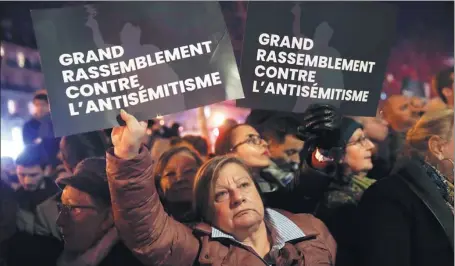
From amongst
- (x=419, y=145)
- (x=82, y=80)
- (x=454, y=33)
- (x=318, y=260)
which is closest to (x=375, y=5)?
(x=454, y=33)

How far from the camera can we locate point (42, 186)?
238 centimetres

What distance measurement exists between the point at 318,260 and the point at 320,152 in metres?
0.41

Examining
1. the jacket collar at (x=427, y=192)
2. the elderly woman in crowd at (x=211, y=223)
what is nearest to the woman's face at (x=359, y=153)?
the jacket collar at (x=427, y=192)

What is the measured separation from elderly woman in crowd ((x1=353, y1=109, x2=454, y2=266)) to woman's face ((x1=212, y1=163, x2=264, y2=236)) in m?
0.45

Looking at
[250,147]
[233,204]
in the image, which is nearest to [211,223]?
[233,204]

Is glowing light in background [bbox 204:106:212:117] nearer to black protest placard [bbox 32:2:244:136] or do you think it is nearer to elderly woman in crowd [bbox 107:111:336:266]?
black protest placard [bbox 32:2:244:136]

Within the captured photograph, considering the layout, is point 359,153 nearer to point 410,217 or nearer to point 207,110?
point 410,217

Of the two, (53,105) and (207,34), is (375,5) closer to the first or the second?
(207,34)

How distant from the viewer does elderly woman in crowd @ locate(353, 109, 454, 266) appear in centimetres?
237

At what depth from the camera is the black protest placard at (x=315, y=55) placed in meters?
2.45

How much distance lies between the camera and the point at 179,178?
2377mm

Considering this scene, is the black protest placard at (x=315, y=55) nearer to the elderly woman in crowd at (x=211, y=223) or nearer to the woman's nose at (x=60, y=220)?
the elderly woman in crowd at (x=211, y=223)

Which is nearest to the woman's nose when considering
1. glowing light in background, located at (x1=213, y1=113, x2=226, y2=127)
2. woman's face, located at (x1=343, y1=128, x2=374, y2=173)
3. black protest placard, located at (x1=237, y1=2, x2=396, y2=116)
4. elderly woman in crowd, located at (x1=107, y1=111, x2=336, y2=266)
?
elderly woman in crowd, located at (x1=107, y1=111, x2=336, y2=266)

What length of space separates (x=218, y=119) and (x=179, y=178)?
0.28 metres
